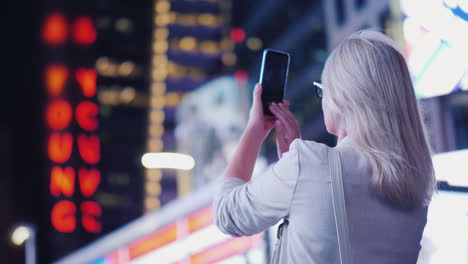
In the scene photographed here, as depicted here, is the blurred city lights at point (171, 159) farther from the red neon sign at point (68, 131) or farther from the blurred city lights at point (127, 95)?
the blurred city lights at point (127, 95)

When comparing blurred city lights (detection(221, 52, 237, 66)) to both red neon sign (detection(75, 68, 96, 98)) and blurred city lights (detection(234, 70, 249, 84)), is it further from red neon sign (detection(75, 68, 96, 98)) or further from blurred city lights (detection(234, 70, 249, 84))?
red neon sign (detection(75, 68, 96, 98))

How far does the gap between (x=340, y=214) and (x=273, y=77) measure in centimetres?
60

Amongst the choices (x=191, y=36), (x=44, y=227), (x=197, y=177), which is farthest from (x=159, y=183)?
(x=197, y=177)

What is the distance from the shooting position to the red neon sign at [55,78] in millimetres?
Result: 23344

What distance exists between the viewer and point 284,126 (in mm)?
1812

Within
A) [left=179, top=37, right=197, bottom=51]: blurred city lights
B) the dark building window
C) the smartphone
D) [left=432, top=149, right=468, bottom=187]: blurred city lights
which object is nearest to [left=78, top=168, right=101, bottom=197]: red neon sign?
[left=179, top=37, right=197, bottom=51]: blurred city lights

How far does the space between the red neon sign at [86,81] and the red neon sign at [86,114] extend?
1.45ft

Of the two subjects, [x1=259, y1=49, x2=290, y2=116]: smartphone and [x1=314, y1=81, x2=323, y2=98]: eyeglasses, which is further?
[x1=259, y1=49, x2=290, y2=116]: smartphone

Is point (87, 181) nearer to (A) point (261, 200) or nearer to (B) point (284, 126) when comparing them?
(B) point (284, 126)

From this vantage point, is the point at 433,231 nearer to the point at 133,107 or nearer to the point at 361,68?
the point at 361,68

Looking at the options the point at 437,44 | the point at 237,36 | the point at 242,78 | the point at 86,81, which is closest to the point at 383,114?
the point at 437,44

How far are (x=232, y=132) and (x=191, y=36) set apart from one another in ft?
83.1

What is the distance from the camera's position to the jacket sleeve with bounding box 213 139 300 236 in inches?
54.6

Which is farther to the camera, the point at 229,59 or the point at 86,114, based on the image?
the point at 229,59
